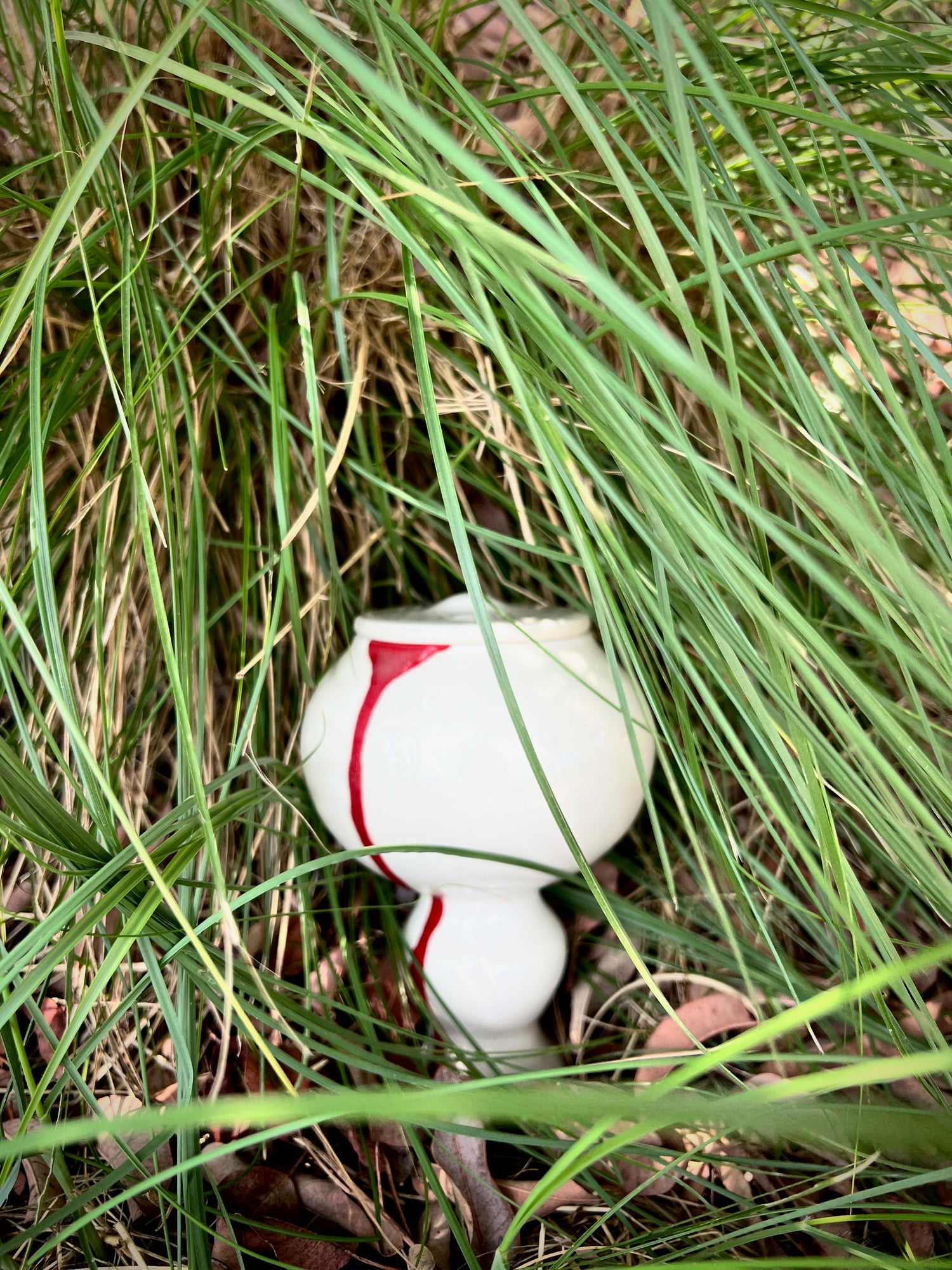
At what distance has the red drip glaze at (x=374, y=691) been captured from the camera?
1.89ft

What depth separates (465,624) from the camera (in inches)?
22.6

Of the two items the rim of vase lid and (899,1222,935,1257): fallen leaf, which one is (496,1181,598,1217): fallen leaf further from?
the rim of vase lid

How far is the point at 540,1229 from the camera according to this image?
0.51 metres

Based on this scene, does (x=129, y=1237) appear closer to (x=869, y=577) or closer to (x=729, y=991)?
(x=729, y=991)

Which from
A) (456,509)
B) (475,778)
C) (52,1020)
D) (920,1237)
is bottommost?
(920,1237)

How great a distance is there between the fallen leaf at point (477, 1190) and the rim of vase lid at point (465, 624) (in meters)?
0.28

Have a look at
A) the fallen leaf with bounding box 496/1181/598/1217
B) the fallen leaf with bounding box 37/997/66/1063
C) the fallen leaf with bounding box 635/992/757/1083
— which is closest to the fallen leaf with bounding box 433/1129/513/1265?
the fallen leaf with bounding box 496/1181/598/1217

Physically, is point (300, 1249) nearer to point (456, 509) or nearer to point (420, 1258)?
point (420, 1258)

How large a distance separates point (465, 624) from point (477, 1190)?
33cm

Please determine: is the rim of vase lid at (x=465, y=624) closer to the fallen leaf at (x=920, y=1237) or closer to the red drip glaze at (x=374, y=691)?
the red drip glaze at (x=374, y=691)

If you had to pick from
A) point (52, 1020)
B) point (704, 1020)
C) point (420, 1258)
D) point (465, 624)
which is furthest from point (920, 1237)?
point (52, 1020)

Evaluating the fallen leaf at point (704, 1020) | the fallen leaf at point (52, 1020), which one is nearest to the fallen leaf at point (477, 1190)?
the fallen leaf at point (704, 1020)

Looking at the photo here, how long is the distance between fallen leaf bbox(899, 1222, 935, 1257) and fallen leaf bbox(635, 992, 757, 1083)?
0.14 meters

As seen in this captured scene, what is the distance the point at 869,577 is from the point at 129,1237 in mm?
502
